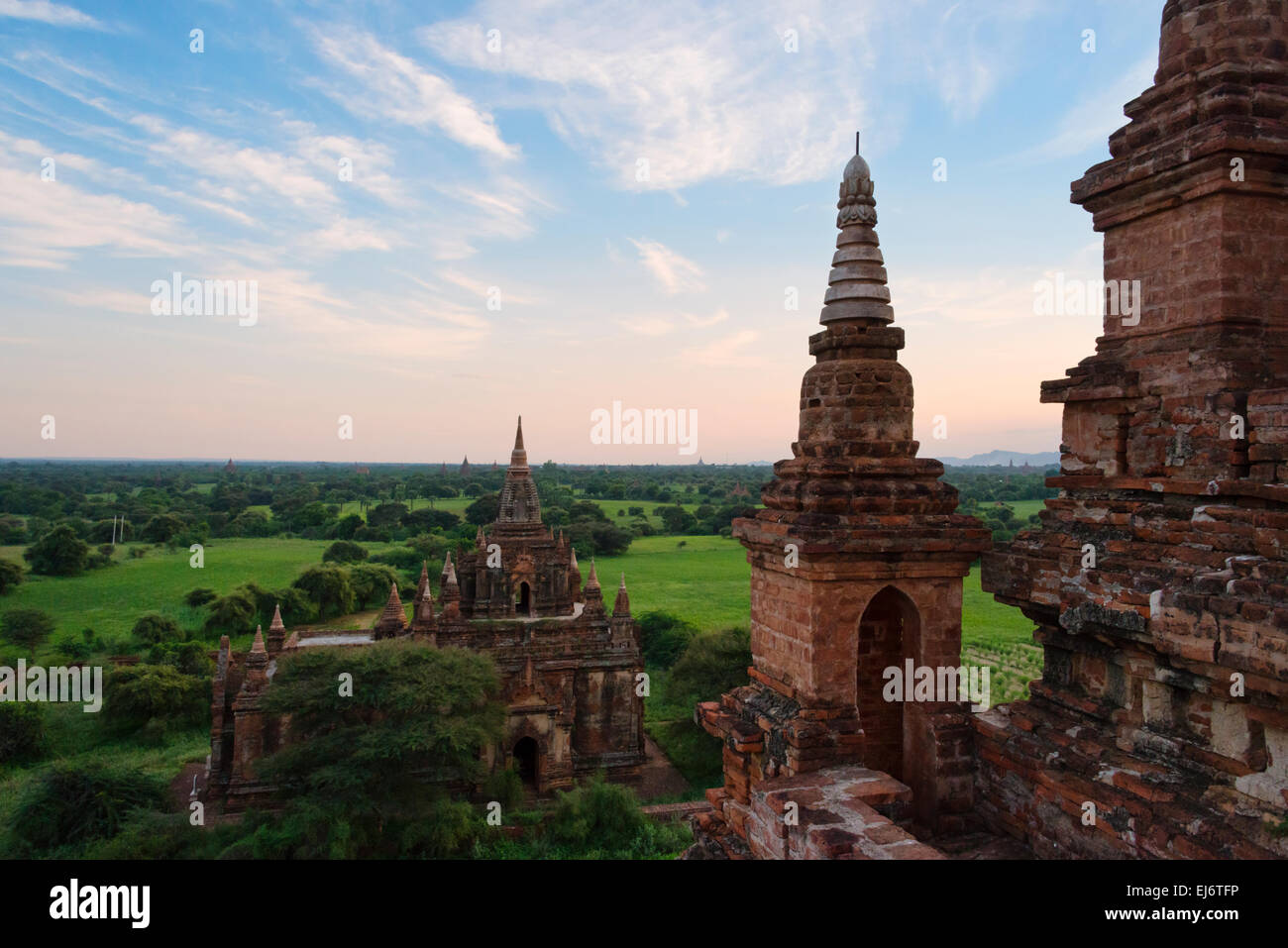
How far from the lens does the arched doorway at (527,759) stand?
22.8 meters

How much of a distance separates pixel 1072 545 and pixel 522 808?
18540mm

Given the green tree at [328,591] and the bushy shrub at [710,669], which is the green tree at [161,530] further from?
the bushy shrub at [710,669]

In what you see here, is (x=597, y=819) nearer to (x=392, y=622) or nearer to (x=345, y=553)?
(x=392, y=622)

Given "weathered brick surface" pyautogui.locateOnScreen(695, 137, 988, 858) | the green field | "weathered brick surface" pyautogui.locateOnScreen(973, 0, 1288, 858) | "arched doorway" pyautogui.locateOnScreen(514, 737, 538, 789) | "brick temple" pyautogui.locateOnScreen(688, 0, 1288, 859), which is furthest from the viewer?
the green field

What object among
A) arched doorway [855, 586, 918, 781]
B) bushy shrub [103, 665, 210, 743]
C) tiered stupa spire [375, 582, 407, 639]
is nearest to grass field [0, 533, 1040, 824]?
bushy shrub [103, 665, 210, 743]

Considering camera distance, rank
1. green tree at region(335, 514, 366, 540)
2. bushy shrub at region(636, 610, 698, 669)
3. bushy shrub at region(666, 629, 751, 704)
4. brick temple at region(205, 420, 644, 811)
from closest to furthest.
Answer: brick temple at region(205, 420, 644, 811), bushy shrub at region(666, 629, 751, 704), bushy shrub at region(636, 610, 698, 669), green tree at region(335, 514, 366, 540)

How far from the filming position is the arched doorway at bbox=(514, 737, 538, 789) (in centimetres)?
2281

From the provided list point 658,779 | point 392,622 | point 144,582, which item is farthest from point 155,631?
point 658,779

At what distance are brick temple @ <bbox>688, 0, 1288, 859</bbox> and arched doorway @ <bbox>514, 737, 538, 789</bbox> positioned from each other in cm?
1722

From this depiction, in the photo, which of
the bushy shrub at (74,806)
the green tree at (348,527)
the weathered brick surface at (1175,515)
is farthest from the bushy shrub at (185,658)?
the green tree at (348,527)

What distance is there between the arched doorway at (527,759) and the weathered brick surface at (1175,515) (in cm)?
1873

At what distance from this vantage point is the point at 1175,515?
521 centimetres

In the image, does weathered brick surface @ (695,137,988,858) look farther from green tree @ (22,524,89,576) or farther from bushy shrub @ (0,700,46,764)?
green tree @ (22,524,89,576)
